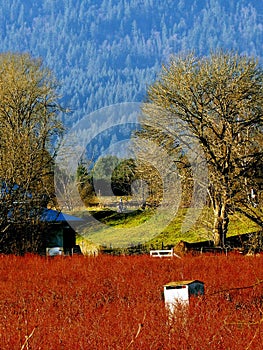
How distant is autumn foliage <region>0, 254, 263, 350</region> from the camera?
835cm

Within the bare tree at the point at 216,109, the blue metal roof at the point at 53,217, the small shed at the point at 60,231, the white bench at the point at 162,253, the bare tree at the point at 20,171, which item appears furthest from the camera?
the small shed at the point at 60,231

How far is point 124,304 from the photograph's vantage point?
12945 millimetres

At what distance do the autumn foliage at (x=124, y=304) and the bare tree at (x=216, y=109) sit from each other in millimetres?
4396

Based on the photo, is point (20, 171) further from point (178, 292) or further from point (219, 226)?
point (178, 292)

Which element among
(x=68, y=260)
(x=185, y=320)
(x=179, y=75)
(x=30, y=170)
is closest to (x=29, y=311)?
(x=185, y=320)

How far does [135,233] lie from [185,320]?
22.6 m

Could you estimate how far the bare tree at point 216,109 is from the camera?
25531 mm

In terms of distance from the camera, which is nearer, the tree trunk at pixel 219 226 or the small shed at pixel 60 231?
the tree trunk at pixel 219 226

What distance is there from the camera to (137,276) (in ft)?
59.1

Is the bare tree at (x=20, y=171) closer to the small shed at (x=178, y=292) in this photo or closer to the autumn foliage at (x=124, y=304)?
the autumn foliage at (x=124, y=304)

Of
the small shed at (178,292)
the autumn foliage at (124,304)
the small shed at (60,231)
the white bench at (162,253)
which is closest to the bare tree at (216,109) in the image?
the white bench at (162,253)

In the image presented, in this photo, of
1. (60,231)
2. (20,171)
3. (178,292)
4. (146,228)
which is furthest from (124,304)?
(60,231)

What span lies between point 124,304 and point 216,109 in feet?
49.0

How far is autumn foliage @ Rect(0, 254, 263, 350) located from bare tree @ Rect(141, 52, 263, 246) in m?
4.40
